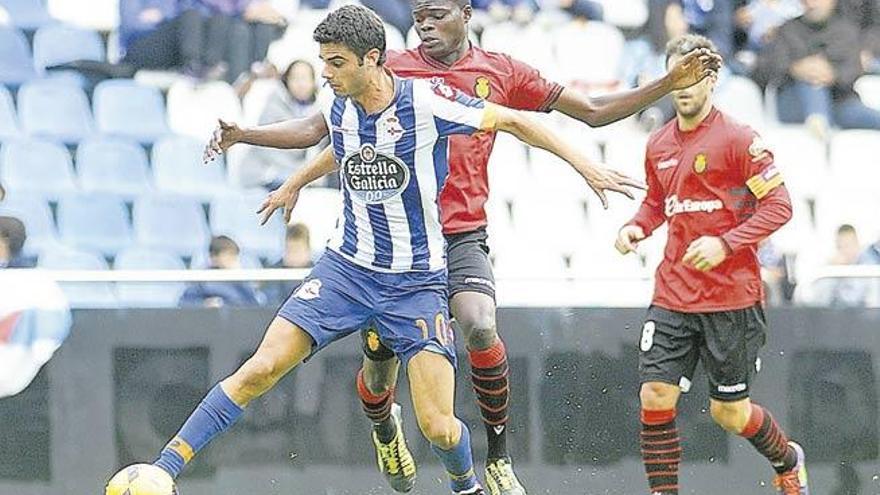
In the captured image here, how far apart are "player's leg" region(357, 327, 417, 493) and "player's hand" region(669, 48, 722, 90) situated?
5.51ft

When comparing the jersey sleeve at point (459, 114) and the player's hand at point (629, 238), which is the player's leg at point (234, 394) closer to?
the jersey sleeve at point (459, 114)

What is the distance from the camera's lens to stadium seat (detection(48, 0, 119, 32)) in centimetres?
1234

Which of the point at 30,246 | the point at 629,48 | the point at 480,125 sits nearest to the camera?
the point at 480,125

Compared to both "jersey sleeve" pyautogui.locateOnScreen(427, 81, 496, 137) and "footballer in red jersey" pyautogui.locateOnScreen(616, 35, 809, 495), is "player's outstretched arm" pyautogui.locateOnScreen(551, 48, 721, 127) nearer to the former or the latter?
"footballer in red jersey" pyautogui.locateOnScreen(616, 35, 809, 495)

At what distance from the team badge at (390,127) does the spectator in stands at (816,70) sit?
6.04 metres

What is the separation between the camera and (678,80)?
740 cm

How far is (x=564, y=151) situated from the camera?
704 cm

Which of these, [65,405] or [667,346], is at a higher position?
[667,346]

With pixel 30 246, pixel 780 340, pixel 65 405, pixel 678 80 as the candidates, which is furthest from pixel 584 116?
pixel 30 246

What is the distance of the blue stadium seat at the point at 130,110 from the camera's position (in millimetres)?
11852

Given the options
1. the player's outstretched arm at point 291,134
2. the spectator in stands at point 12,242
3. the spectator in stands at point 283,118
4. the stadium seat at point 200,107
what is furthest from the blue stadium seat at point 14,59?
the player's outstretched arm at point 291,134

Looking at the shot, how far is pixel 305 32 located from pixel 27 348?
13.2 ft

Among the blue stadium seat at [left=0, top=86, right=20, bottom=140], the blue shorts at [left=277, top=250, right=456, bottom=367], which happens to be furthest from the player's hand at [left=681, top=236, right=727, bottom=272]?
the blue stadium seat at [left=0, top=86, right=20, bottom=140]

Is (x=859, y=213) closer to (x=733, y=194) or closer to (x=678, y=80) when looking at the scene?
(x=733, y=194)
